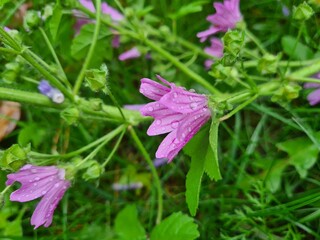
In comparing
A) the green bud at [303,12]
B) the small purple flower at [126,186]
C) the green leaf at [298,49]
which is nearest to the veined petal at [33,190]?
the small purple flower at [126,186]

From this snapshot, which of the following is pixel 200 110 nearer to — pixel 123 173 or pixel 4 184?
pixel 4 184

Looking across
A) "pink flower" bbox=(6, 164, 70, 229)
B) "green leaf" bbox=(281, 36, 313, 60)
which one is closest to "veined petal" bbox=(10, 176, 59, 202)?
"pink flower" bbox=(6, 164, 70, 229)

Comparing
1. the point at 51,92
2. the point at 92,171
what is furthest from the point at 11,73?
the point at 92,171

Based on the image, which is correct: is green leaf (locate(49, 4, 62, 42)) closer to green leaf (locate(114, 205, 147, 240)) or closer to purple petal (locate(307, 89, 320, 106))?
green leaf (locate(114, 205, 147, 240))

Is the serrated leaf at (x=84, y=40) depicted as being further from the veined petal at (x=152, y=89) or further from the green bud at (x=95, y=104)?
the veined petal at (x=152, y=89)

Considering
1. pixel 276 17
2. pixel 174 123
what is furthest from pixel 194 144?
pixel 276 17

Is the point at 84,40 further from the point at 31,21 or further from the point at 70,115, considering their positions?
the point at 70,115
